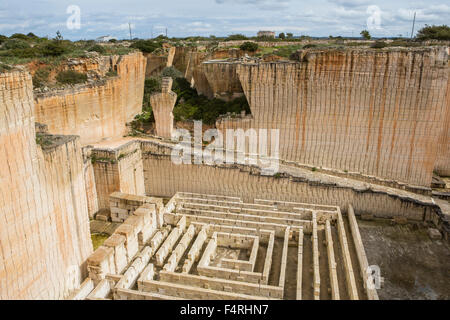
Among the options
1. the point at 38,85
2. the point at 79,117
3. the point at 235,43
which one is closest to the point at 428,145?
the point at 79,117

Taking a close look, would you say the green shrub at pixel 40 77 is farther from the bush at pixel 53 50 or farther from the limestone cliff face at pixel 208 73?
the limestone cliff face at pixel 208 73

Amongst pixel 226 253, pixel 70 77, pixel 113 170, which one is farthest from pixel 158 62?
pixel 226 253

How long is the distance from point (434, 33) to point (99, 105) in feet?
77.6

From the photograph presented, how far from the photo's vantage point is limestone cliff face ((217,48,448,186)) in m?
15.6

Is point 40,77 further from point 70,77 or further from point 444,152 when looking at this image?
point 444,152

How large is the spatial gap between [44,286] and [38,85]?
34.6 ft

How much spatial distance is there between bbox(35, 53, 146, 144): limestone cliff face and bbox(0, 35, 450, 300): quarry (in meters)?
0.08

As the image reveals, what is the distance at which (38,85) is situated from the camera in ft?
53.5

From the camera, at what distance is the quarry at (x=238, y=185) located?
952cm

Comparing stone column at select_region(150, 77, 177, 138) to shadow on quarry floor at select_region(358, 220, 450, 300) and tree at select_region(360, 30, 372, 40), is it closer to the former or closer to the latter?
shadow on quarry floor at select_region(358, 220, 450, 300)

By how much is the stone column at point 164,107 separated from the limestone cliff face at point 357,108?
10.7ft

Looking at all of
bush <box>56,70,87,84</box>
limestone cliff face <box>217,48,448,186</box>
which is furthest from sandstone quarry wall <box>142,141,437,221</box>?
bush <box>56,70,87,84</box>
